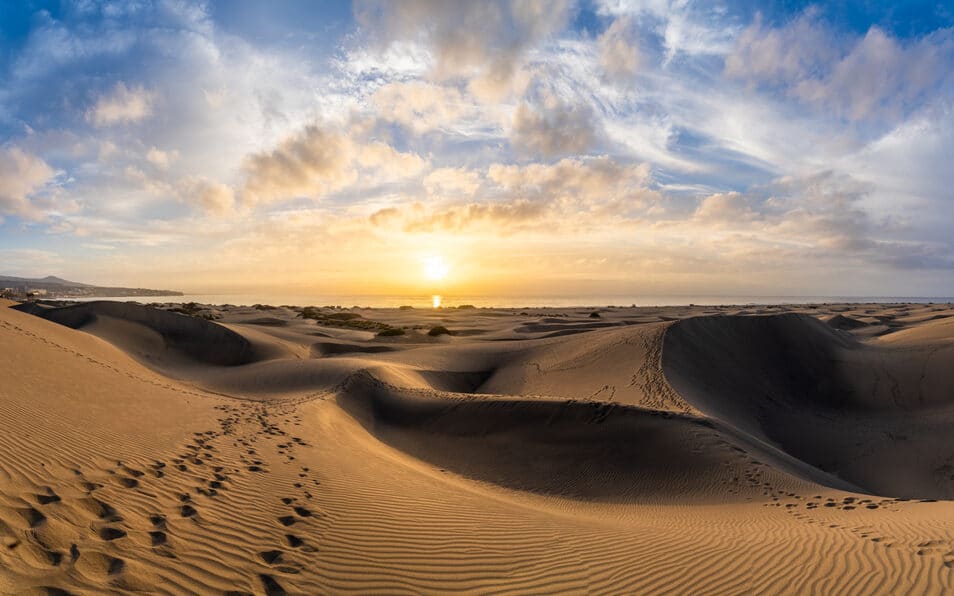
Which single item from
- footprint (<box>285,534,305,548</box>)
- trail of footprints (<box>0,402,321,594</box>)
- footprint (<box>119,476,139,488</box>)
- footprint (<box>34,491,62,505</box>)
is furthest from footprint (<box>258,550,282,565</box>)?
footprint (<box>119,476,139,488</box>)

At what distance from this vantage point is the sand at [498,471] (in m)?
4.43

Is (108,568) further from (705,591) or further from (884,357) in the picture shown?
(884,357)

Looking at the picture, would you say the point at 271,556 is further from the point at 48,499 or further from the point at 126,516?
the point at 48,499

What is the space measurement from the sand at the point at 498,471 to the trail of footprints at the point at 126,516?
3 cm

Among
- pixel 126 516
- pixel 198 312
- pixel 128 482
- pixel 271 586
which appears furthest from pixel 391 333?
pixel 271 586

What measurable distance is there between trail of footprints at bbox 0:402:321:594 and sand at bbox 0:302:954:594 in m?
0.03

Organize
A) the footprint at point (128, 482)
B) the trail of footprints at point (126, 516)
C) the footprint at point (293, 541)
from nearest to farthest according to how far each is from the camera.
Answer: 1. the trail of footprints at point (126, 516)
2. the footprint at point (293, 541)
3. the footprint at point (128, 482)

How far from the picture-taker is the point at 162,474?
607 cm

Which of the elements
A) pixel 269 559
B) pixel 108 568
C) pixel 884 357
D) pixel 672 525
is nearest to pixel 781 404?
pixel 884 357

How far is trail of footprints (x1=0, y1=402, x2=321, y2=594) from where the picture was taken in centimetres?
376

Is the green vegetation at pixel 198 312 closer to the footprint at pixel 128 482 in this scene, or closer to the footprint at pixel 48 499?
the footprint at pixel 128 482

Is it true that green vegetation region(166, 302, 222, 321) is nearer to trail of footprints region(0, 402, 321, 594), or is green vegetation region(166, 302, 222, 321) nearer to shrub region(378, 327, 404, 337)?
shrub region(378, 327, 404, 337)

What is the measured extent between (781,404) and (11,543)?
19.1 m

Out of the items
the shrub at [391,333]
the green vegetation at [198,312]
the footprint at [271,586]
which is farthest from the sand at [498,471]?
the green vegetation at [198,312]
